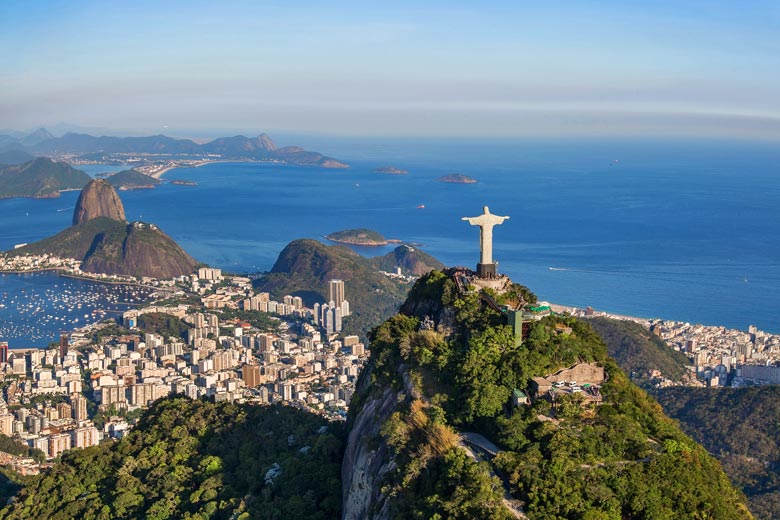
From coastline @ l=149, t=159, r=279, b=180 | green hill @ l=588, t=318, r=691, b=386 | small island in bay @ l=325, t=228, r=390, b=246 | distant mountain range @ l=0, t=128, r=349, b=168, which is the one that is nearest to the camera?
green hill @ l=588, t=318, r=691, b=386

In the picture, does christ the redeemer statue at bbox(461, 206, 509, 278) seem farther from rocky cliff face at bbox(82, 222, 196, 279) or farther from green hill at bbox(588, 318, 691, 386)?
rocky cliff face at bbox(82, 222, 196, 279)

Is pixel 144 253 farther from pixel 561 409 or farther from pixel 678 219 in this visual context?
pixel 561 409

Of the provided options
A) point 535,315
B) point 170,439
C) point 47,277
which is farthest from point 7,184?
point 535,315

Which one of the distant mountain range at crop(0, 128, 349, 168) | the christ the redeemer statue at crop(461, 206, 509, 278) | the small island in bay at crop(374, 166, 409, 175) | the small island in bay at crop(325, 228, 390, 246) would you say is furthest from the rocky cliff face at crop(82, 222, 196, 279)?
the distant mountain range at crop(0, 128, 349, 168)

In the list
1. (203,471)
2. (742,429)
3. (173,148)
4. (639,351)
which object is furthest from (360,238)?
(173,148)

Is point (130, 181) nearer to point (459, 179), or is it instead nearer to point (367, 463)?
point (459, 179)

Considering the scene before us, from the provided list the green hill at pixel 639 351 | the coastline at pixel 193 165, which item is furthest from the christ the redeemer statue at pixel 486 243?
the coastline at pixel 193 165
